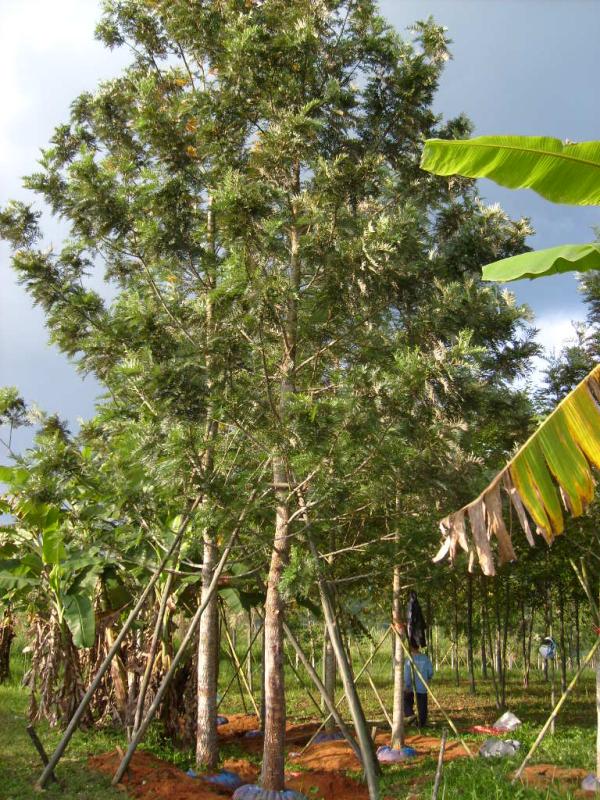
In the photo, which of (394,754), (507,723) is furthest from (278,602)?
(507,723)

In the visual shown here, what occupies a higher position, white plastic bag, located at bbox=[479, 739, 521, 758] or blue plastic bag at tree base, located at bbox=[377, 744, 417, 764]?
white plastic bag, located at bbox=[479, 739, 521, 758]

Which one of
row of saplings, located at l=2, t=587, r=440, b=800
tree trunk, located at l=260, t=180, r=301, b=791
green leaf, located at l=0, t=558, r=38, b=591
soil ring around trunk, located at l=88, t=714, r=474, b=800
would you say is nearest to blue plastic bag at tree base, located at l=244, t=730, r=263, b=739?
soil ring around trunk, located at l=88, t=714, r=474, b=800

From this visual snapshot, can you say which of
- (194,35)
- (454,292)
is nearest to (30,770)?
(454,292)

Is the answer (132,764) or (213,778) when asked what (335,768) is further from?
(132,764)

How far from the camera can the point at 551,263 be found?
4.30 metres

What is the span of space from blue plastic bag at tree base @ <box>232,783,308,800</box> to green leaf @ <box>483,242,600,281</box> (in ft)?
18.3

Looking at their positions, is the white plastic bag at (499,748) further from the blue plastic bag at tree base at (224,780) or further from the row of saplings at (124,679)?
the blue plastic bag at tree base at (224,780)

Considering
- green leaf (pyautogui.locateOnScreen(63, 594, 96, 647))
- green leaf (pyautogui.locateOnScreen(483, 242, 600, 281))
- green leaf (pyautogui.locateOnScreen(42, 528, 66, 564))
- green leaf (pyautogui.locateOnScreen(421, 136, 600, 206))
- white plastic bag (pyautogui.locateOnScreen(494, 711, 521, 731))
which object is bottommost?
white plastic bag (pyautogui.locateOnScreen(494, 711, 521, 731))

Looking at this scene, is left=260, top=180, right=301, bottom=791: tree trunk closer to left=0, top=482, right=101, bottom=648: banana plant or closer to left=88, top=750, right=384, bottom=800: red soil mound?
left=88, top=750, right=384, bottom=800: red soil mound

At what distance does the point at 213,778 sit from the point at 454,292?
20.3ft

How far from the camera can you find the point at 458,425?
7.28 m

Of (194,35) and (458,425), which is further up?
(194,35)

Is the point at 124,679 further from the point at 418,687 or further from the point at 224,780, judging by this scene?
the point at 418,687

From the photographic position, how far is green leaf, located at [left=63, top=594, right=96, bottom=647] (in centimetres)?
989
